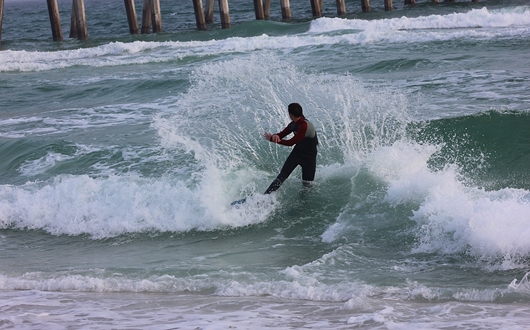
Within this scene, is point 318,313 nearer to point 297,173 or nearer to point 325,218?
point 325,218

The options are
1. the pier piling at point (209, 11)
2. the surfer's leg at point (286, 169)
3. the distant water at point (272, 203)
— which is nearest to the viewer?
the distant water at point (272, 203)

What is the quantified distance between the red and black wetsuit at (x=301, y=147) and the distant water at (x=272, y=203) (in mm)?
382

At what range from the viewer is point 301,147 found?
8664mm

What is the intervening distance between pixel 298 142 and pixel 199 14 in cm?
2148

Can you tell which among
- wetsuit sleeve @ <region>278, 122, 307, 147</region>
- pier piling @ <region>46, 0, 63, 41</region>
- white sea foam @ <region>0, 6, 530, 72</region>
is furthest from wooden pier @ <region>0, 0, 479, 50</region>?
wetsuit sleeve @ <region>278, 122, 307, 147</region>

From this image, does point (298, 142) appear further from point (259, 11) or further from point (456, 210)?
point (259, 11)

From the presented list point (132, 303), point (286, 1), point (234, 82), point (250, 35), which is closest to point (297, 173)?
point (132, 303)

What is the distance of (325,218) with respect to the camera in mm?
8641

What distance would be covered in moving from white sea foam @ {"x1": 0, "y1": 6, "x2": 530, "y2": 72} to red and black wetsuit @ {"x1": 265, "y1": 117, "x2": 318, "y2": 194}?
43.9ft

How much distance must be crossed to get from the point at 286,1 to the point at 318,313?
84.9ft

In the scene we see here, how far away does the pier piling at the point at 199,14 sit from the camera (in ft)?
93.4

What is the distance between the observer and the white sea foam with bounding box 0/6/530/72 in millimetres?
22266

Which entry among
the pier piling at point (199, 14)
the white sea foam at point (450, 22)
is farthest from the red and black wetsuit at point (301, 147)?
the pier piling at point (199, 14)

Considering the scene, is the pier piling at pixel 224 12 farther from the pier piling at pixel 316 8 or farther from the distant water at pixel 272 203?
the distant water at pixel 272 203
